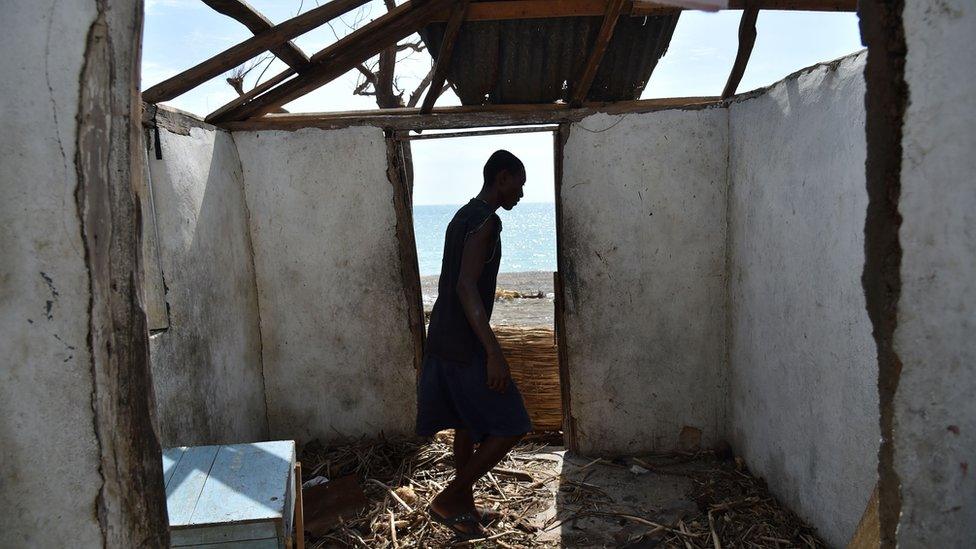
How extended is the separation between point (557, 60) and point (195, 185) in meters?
2.52

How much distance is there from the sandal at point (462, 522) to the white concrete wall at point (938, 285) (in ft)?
9.37

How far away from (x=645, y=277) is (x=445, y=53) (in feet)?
7.21

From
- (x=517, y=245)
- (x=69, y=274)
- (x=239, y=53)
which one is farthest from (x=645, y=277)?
(x=517, y=245)

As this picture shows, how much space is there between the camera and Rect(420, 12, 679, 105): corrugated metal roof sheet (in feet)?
14.6

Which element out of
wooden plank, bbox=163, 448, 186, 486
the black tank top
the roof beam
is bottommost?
wooden plank, bbox=163, 448, 186, 486

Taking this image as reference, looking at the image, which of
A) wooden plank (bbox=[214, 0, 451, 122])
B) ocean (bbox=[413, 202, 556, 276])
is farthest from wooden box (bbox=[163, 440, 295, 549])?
ocean (bbox=[413, 202, 556, 276])

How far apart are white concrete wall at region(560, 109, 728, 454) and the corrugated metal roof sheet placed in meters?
0.34

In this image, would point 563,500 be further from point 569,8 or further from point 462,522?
point 569,8

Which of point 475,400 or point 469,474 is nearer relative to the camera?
point 475,400

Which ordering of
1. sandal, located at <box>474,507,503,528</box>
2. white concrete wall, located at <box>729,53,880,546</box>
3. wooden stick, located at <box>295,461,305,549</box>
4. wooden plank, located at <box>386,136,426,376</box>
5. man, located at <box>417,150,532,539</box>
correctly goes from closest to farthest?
wooden stick, located at <box>295,461,305,549</box>
white concrete wall, located at <box>729,53,880,546</box>
man, located at <box>417,150,532,539</box>
sandal, located at <box>474,507,503,528</box>
wooden plank, located at <box>386,136,426,376</box>

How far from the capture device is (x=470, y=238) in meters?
3.77

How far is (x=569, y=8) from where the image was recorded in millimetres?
4238

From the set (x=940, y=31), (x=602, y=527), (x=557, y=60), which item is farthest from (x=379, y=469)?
(x=940, y=31)

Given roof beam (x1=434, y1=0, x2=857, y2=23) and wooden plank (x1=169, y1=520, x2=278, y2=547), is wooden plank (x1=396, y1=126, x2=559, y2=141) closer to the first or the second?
roof beam (x1=434, y1=0, x2=857, y2=23)
